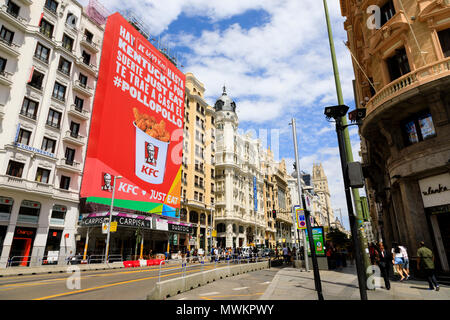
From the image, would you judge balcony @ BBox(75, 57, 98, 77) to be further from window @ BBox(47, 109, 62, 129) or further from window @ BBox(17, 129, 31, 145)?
window @ BBox(17, 129, 31, 145)

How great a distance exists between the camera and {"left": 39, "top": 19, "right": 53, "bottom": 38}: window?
30303 mm

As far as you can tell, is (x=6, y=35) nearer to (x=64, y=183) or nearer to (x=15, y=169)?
(x=15, y=169)

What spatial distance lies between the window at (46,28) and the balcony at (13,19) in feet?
5.86

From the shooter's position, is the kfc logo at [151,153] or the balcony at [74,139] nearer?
the balcony at [74,139]

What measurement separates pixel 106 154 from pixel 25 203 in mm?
9236

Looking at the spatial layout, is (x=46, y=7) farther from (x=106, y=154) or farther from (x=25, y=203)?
(x=25, y=203)

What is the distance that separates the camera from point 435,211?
507 inches

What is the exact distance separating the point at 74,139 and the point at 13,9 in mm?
14314

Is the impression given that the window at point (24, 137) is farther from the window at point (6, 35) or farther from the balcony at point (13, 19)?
the balcony at point (13, 19)

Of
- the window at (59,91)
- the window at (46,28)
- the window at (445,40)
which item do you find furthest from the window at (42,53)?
the window at (445,40)

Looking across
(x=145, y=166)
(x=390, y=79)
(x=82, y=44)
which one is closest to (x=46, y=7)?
(x=82, y=44)

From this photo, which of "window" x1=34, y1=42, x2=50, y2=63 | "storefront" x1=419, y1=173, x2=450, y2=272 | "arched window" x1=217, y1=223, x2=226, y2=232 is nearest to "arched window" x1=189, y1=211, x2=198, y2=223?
"arched window" x1=217, y1=223, x2=226, y2=232

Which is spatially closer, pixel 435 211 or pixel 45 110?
pixel 435 211

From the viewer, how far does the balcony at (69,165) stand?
2982 centimetres
